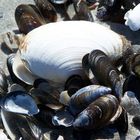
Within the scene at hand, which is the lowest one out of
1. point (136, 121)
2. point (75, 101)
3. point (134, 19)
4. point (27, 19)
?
point (136, 121)

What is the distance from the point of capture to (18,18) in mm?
4336

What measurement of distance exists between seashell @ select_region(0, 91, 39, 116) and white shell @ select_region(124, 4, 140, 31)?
1261 millimetres

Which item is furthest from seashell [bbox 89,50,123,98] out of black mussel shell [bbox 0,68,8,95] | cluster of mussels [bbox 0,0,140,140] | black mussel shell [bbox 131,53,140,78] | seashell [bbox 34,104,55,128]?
black mussel shell [bbox 0,68,8,95]

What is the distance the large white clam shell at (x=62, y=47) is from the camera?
3.63 m

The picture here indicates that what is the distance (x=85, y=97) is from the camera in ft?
10.9

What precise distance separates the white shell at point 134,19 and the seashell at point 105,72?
0.75 metres

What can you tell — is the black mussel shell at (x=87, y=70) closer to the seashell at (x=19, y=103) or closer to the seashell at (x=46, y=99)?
the seashell at (x=46, y=99)

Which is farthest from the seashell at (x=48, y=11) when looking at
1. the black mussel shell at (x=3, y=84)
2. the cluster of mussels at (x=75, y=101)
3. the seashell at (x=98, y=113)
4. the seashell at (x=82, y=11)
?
the seashell at (x=98, y=113)

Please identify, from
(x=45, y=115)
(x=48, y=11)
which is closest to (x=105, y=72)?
(x=45, y=115)

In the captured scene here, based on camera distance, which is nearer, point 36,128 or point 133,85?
point 36,128

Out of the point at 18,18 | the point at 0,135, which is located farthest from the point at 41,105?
the point at 18,18

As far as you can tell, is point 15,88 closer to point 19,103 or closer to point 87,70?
point 19,103

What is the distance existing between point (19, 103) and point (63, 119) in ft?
1.08

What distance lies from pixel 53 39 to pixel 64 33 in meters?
0.10
